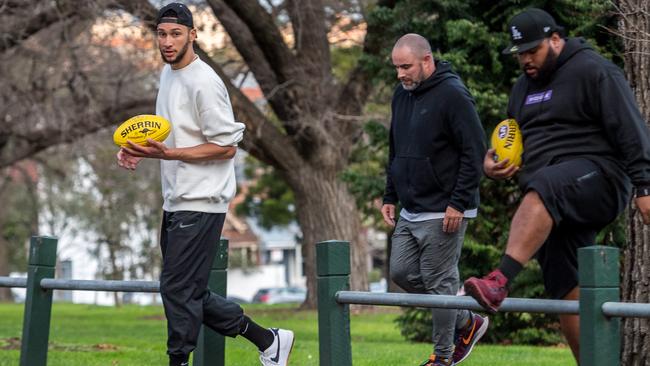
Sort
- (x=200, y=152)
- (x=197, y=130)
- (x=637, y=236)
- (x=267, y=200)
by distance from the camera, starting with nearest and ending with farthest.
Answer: (x=200, y=152) → (x=197, y=130) → (x=637, y=236) → (x=267, y=200)

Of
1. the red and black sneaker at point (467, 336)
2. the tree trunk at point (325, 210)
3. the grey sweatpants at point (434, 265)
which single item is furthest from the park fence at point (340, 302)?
the tree trunk at point (325, 210)

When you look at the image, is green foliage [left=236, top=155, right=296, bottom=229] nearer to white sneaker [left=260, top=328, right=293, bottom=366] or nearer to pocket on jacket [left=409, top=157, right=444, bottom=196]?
white sneaker [left=260, top=328, right=293, bottom=366]

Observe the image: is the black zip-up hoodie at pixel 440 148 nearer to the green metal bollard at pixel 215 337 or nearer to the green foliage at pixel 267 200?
the green metal bollard at pixel 215 337

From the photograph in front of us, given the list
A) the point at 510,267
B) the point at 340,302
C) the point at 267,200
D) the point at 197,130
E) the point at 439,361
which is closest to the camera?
the point at 510,267

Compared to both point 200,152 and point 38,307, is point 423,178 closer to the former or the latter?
point 200,152

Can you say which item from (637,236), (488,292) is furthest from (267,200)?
(488,292)

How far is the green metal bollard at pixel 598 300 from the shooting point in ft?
15.0

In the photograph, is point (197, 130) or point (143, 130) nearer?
point (143, 130)

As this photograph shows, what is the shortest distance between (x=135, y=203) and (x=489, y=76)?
34.0 m

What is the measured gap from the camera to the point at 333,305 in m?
6.05

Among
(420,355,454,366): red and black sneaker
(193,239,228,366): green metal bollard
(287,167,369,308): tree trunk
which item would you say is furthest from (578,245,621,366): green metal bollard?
(287,167,369,308): tree trunk

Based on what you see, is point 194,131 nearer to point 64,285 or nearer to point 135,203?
point 64,285

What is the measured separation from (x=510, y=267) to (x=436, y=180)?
1.58 meters

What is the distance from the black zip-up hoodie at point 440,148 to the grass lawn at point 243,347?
286 centimetres
